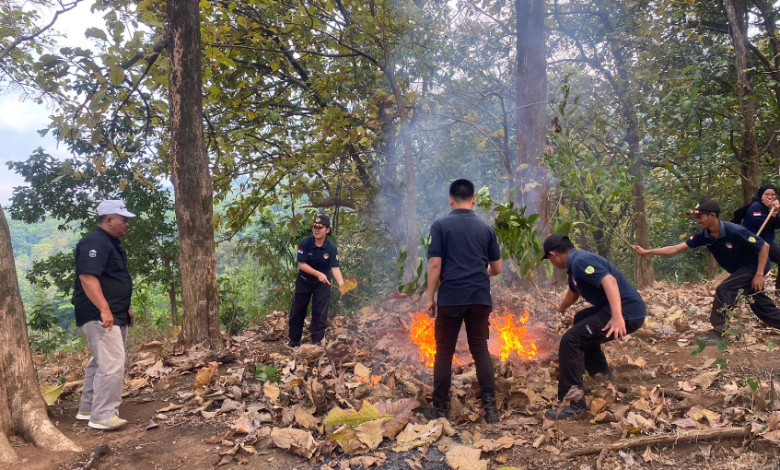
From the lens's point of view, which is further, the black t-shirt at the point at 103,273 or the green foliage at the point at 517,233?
the green foliage at the point at 517,233

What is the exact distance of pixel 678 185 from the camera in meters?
11.4

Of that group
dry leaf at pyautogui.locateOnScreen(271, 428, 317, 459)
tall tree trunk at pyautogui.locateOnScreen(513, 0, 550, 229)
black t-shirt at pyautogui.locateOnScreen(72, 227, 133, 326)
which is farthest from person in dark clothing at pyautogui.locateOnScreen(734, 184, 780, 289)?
black t-shirt at pyautogui.locateOnScreen(72, 227, 133, 326)

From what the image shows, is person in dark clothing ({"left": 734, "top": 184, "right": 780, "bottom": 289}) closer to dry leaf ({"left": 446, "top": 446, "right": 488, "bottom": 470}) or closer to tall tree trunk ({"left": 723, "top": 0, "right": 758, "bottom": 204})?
tall tree trunk ({"left": 723, "top": 0, "right": 758, "bottom": 204})

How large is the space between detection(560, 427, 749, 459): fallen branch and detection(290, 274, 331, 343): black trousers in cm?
403

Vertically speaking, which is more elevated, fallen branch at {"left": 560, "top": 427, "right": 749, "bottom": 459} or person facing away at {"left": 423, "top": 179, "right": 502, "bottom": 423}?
person facing away at {"left": 423, "top": 179, "right": 502, "bottom": 423}

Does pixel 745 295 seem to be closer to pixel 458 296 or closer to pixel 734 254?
pixel 734 254

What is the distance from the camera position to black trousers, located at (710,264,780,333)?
17.4ft

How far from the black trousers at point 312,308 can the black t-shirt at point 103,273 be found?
2.59 meters

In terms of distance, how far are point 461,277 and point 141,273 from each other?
1174 centimetres

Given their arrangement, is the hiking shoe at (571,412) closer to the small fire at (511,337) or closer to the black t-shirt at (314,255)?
the small fire at (511,337)

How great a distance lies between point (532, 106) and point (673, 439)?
6175 mm

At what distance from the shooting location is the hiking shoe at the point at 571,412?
4117 mm

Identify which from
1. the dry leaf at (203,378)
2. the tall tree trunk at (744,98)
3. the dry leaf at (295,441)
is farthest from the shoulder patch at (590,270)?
the tall tree trunk at (744,98)

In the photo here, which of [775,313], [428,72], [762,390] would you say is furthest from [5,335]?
[428,72]
